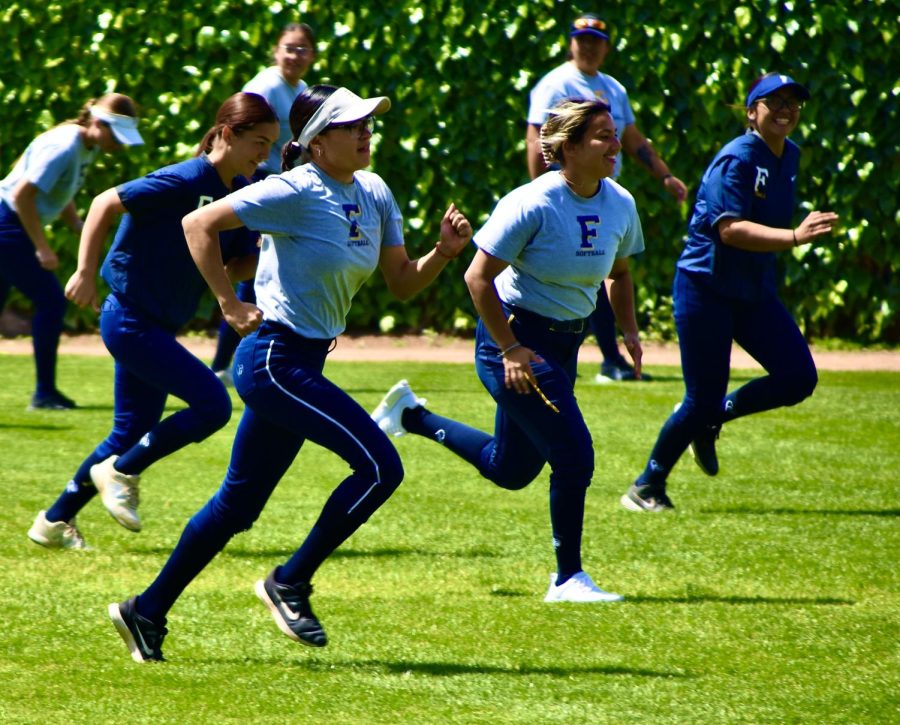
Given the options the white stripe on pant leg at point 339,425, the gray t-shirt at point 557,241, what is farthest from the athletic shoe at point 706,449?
the white stripe on pant leg at point 339,425

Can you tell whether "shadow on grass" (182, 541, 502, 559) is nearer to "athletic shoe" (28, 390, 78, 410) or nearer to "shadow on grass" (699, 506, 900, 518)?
"shadow on grass" (699, 506, 900, 518)

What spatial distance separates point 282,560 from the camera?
6.39m

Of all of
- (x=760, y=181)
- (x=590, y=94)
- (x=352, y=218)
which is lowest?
(x=590, y=94)

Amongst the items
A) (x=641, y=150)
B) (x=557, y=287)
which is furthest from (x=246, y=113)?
(x=641, y=150)

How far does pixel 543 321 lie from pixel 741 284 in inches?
67.4

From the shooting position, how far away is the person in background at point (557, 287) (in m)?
5.55

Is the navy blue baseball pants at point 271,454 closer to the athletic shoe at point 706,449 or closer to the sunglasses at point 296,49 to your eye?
the athletic shoe at point 706,449

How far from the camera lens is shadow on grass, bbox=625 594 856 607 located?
19.0 ft

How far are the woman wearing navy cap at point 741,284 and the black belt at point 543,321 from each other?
4.71 ft

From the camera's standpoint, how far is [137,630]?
4.86m

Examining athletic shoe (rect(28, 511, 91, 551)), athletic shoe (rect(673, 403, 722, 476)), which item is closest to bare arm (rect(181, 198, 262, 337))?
athletic shoe (rect(28, 511, 91, 551))

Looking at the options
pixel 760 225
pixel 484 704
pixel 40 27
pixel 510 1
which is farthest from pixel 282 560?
pixel 40 27

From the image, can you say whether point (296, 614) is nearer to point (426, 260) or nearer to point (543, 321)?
point (426, 260)

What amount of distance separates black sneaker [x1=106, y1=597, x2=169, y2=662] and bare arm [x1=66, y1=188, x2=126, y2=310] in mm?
1588
